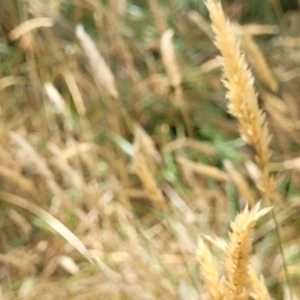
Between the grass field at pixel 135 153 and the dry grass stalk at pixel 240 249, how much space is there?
0.18 m

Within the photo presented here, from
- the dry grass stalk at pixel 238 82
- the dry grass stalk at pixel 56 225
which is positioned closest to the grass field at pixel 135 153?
the dry grass stalk at pixel 56 225

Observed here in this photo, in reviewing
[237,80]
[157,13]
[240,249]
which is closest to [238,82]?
[237,80]

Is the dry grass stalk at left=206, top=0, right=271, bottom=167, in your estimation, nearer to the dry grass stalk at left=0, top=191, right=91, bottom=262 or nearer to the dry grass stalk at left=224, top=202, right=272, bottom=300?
the dry grass stalk at left=224, top=202, right=272, bottom=300

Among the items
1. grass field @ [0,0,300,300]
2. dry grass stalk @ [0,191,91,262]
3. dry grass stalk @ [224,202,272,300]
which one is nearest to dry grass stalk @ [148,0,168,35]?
grass field @ [0,0,300,300]

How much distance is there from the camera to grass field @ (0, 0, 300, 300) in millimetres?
691

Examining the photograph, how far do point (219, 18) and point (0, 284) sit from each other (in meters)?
0.70

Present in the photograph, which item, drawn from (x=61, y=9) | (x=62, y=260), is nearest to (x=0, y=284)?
(x=62, y=260)

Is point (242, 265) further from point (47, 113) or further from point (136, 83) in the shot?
point (47, 113)

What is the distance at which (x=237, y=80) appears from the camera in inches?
14.6

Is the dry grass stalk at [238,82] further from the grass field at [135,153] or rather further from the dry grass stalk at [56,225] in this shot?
the dry grass stalk at [56,225]

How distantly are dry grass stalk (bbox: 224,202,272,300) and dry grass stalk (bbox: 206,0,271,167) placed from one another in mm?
80

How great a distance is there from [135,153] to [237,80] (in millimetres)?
172

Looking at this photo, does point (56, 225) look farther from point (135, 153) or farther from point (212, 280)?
point (212, 280)

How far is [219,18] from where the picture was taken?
1.16 ft
